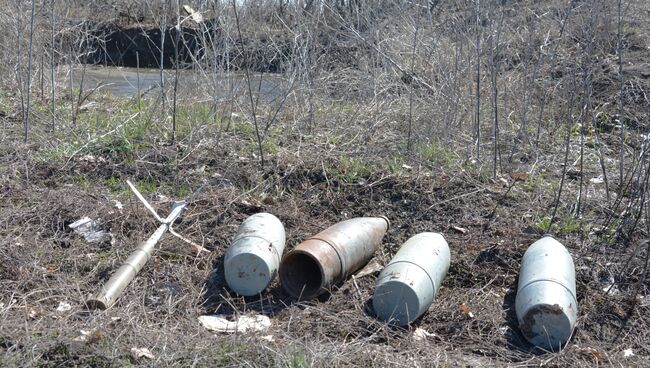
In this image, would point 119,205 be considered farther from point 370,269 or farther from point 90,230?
point 370,269

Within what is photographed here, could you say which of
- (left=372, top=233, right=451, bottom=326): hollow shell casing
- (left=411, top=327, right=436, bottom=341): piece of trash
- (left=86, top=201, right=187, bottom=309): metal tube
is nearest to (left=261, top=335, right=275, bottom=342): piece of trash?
(left=372, top=233, right=451, bottom=326): hollow shell casing

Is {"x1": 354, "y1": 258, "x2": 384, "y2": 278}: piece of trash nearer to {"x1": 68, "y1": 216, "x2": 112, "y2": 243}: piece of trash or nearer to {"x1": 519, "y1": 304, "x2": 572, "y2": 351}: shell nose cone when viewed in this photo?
{"x1": 519, "y1": 304, "x2": 572, "y2": 351}: shell nose cone

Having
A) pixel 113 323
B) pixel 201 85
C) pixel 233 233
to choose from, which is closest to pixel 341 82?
pixel 201 85

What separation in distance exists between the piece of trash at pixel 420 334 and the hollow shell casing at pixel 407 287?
0.26 feet

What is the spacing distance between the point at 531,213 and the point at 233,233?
2290mm

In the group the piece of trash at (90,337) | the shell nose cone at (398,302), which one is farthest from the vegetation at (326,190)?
the shell nose cone at (398,302)

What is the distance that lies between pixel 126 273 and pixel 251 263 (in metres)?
0.76

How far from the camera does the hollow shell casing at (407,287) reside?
14.7 ft

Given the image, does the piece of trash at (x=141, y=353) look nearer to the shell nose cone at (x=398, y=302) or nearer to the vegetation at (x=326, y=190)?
the vegetation at (x=326, y=190)

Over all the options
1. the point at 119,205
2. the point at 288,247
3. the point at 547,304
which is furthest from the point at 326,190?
the point at 547,304

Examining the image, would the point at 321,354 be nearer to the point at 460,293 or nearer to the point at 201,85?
the point at 460,293

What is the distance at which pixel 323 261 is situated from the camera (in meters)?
4.70

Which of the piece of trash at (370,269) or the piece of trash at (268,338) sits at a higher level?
the piece of trash at (268,338)

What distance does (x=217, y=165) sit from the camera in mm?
6992
